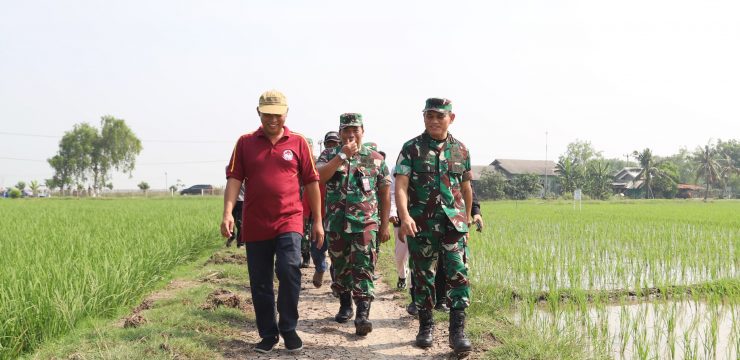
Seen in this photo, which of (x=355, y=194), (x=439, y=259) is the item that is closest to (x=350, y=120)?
(x=355, y=194)

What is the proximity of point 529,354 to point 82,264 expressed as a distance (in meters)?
3.70

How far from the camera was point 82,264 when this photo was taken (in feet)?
15.6

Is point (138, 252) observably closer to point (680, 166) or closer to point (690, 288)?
point (690, 288)

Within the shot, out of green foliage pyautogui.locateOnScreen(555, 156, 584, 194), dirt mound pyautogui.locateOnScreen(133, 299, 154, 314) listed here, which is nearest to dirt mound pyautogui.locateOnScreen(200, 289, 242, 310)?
dirt mound pyautogui.locateOnScreen(133, 299, 154, 314)

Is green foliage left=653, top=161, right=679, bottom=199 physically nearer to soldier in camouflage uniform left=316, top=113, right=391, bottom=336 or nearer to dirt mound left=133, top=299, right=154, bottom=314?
soldier in camouflage uniform left=316, top=113, right=391, bottom=336

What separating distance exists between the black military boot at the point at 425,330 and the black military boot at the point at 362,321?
39 centimetres

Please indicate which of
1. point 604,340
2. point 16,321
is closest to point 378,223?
point 604,340

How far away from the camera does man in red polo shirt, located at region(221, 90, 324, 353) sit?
334cm

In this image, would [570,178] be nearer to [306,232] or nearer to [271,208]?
[306,232]

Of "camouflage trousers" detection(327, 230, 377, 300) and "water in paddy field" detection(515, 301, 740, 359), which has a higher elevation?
"camouflage trousers" detection(327, 230, 377, 300)

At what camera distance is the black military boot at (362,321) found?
12.8 ft

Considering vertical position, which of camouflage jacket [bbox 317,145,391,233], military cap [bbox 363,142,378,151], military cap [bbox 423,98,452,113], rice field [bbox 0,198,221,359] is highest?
military cap [bbox 423,98,452,113]

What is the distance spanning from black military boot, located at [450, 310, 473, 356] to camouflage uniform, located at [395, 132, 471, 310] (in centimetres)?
6

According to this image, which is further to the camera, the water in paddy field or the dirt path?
the water in paddy field
